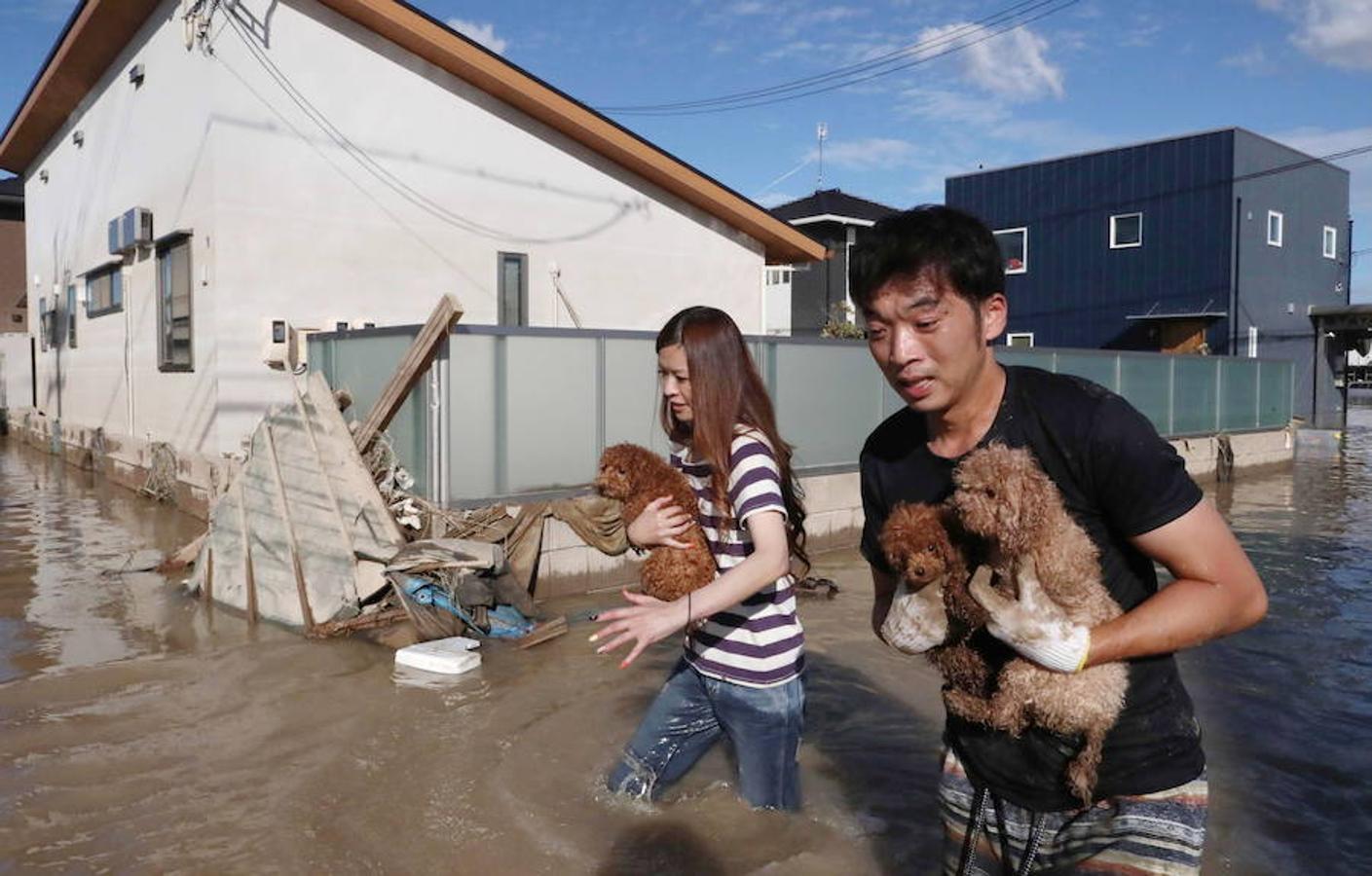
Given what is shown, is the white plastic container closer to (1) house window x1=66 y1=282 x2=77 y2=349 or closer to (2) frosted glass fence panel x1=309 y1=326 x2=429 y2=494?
(2) frosted glass fence panel x1=309 y1=326 x2=429 y2=494

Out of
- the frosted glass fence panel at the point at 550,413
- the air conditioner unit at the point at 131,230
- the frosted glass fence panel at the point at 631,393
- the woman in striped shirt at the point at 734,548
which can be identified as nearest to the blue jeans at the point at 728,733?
the woman in striped shirt at the point at 734,548

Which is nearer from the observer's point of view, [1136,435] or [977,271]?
[1136,435]

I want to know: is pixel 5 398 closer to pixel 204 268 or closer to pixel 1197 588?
pixel 204 268

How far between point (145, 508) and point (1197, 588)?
1306 cm

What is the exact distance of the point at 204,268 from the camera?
10.1 metres

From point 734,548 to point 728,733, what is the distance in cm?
62

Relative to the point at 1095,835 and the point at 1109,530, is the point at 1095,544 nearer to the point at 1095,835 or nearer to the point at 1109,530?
the point at 1109,530

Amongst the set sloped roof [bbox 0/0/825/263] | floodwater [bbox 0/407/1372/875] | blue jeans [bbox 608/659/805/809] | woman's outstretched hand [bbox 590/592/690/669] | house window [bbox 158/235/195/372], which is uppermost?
sloped roof [bbox 0/0/825/263]

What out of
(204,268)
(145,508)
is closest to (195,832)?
(204,268)

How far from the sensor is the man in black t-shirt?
5.43ft

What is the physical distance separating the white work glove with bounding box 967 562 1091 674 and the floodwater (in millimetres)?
2164

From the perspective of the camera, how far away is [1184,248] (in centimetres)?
2397

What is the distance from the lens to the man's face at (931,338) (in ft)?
6.00

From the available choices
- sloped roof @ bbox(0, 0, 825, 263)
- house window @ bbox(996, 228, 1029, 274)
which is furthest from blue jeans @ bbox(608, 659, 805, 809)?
house window @ bbox(996, 228, 1029, 274)
